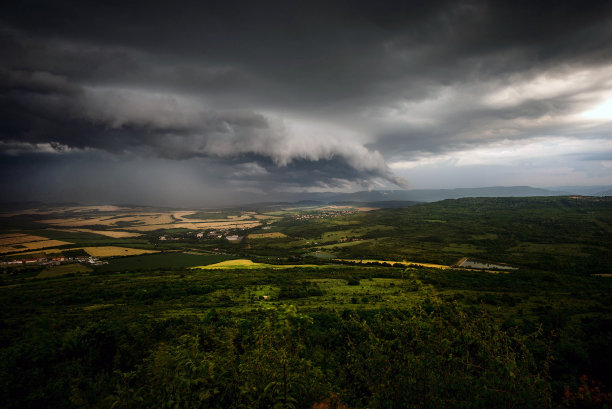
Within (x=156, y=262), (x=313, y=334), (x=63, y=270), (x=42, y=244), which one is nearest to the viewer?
(x=313, y=334)

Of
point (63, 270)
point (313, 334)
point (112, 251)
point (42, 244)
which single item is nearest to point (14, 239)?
point (42, 244)

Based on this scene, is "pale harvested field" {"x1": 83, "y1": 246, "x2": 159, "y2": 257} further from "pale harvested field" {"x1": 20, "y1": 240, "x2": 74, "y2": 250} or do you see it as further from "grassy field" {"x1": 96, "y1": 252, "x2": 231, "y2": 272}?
"pale harvested field" {"x1": 20, "y1": 240, "x2": 74, "y2": 250}

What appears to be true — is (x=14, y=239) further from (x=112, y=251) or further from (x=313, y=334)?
(x=313, y=334)

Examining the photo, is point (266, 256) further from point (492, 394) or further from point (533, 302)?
point (492, 394)

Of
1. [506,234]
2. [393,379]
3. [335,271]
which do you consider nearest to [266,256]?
[335,271]

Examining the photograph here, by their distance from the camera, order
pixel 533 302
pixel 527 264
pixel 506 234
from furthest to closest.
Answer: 1. pixel 506 234
2. pixel 527 264
3. pixel 533 302

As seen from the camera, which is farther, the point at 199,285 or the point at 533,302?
the point at 199,285

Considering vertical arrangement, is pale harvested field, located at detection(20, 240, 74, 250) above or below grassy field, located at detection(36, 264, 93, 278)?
above

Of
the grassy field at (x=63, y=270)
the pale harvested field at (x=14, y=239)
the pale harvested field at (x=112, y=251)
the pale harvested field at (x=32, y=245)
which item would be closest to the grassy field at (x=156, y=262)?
the grassy field at (x=63, y=270)

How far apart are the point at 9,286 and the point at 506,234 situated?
241429 millimetres

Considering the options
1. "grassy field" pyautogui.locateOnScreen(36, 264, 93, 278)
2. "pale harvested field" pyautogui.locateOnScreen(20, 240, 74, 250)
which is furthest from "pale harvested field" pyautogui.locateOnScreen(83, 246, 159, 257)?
"grassy field" pyautogui.locateOnScreen(36, 264, 93, 278)

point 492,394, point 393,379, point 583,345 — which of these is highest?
point 492,394

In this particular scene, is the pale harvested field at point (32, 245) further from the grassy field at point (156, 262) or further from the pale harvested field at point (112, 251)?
the grassy field at point (156, 262)

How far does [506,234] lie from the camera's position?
172 metres
